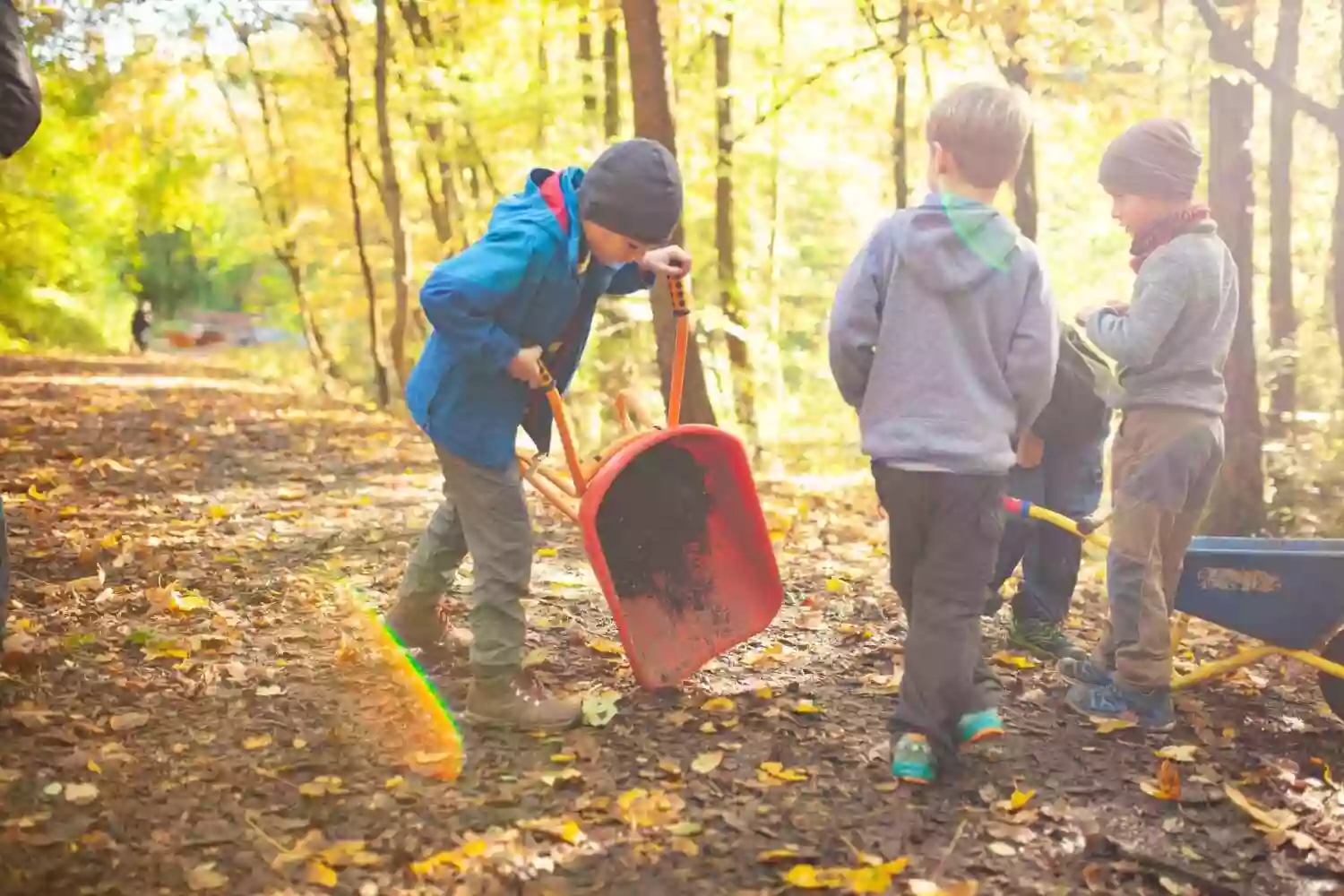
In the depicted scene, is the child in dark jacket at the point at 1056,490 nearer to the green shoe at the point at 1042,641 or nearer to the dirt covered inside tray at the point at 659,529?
the green shoe at the point at 1042,641

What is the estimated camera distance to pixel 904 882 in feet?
9.11

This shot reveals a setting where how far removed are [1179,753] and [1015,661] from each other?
2.90ft

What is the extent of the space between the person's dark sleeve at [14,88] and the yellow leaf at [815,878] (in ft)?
8.73

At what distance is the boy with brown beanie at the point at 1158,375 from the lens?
11.8ft

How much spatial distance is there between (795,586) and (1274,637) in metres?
2.21

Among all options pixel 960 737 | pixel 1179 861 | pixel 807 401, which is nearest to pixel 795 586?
pixel 960 737

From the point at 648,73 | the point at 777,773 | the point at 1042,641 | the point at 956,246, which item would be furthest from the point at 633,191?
the point at 648,73

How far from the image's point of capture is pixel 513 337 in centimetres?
345

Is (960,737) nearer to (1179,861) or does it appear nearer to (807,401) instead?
(1179,861)

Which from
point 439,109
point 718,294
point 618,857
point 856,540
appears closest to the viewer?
point 618,857

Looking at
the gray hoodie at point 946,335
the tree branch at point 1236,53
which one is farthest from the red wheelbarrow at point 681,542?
the tree branch at point 1236,53

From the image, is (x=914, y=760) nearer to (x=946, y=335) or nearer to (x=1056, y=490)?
(x=946, y=335)

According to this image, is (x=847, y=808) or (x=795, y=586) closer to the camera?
(x=847, y=808)

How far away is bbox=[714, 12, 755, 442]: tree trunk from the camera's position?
38.1 ft
